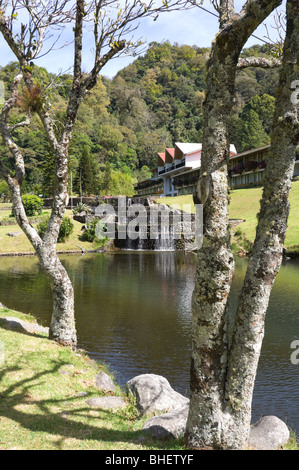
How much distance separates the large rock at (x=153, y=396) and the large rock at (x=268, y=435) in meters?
1.42

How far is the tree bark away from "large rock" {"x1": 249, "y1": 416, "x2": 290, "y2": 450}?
637mm

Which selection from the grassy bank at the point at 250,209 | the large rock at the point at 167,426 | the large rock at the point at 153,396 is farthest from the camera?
the grassy bank at the point at 250,209

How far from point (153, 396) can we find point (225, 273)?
10.7 ft

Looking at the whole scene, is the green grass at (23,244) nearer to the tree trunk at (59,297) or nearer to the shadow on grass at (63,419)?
the tree trunk at (59,297)

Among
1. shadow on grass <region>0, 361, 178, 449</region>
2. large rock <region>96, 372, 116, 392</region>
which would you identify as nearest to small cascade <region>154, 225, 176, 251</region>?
large rock <region>96, 372, 116, 392</region>

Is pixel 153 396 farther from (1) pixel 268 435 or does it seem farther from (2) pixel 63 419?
(1) pixel 268 435

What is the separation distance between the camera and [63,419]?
17.9ft

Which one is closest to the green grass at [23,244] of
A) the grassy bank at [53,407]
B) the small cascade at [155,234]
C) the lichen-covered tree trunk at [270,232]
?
the small cascade at [155,234]

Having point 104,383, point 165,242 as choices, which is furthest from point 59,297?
point 165,242

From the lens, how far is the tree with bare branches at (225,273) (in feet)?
13.4

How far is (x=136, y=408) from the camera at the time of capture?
6.36m

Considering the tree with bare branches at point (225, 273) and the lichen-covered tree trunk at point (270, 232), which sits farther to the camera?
the tree with bare branches at point (225, 273)

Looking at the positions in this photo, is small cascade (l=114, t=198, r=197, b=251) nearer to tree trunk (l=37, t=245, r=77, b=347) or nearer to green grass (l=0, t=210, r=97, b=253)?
green grass (l=0, t=210, r=97, b=253)

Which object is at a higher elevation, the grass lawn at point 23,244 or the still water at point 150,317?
the grass lawn at point 23,244
